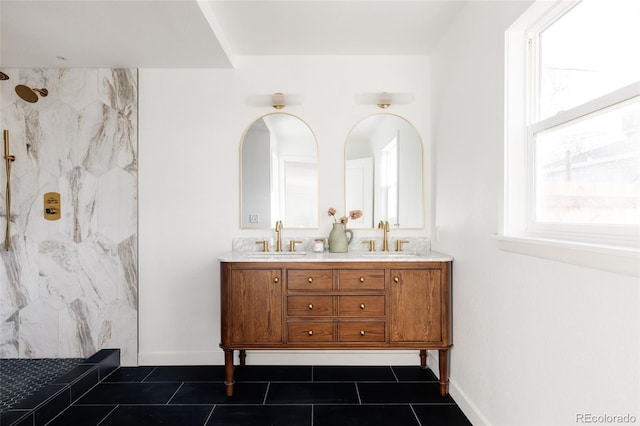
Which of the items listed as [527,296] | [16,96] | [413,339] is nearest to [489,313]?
[527,296]

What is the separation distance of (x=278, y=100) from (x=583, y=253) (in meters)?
2.23

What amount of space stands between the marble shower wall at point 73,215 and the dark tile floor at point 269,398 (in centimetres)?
49

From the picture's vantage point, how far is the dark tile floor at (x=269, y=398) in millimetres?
2043

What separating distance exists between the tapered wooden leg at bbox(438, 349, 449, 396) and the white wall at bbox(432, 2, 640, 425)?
0.05 meters

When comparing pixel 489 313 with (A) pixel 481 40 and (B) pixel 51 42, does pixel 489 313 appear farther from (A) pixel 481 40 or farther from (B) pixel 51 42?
(B) pixel 51 42

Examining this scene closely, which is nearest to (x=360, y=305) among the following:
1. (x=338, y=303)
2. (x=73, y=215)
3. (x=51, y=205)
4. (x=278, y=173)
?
(x=338, y=303)

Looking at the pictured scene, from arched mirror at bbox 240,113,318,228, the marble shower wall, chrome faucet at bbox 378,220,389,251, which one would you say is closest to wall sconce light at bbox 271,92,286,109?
arched mirror at bbox 240,113,318,228

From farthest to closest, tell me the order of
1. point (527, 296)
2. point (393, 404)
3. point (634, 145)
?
point (393, 404), point (527, 296), point (634, 145)

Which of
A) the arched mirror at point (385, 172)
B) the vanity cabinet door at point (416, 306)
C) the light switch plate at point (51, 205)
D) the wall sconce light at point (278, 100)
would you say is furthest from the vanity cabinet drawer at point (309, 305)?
the light switch plate at point (51, 205)

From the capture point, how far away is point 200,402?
223 cm

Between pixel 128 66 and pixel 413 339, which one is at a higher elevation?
pixel 128 66

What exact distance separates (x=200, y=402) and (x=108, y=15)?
7.63ft

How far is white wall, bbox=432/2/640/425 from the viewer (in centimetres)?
110

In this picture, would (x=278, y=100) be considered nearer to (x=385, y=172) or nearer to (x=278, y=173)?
(x=278, y=173)
